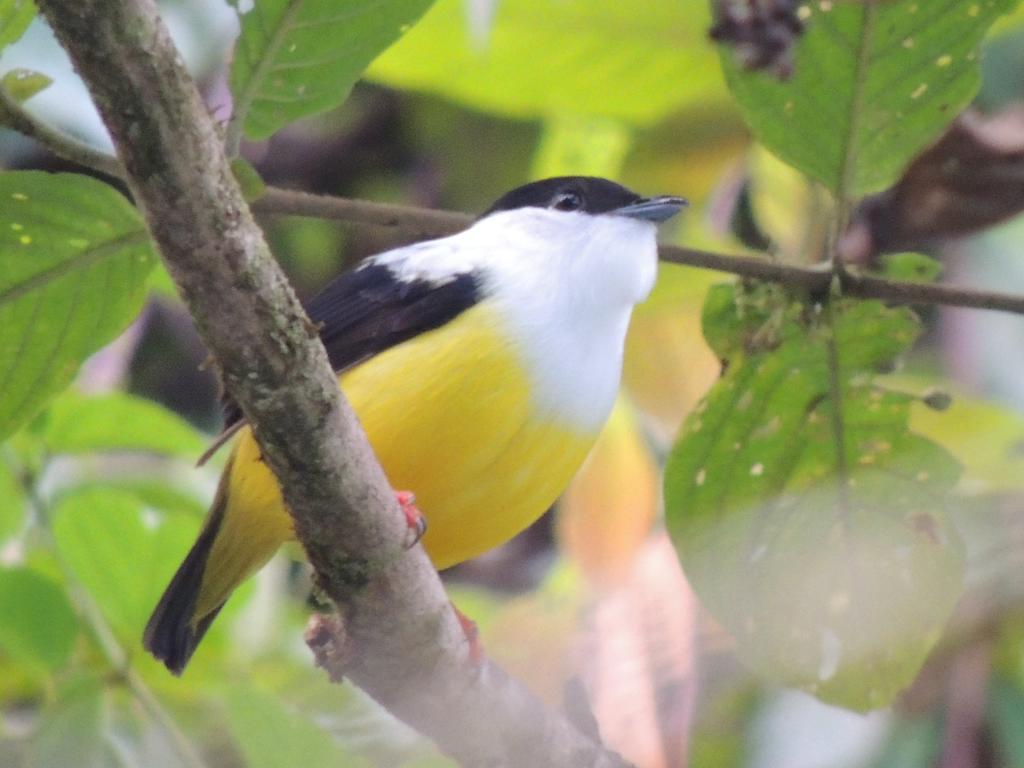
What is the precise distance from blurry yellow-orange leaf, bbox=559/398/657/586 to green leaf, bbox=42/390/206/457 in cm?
136

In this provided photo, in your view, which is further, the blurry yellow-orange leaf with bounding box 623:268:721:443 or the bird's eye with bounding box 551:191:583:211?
the blurry yellow-orange leaf with bounding box 623:268:721:443

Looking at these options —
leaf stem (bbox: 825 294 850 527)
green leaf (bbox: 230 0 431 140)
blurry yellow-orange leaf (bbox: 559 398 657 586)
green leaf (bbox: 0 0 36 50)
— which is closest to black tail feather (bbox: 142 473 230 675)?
green leaf (bbox: 230 0 431 140)

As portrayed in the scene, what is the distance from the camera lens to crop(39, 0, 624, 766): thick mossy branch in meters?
1.26

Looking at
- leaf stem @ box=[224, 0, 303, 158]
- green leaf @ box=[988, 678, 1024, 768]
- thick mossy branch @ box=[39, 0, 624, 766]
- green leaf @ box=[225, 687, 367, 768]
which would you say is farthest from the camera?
green leaf @ box=[988, 678, 1024, 768]

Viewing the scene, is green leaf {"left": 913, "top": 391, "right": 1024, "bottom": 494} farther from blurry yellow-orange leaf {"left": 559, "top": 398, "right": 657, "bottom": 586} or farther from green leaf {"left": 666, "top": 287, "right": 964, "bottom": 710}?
green leaf {"left": 666, "top": 287, "right": 964, "bottom": 710}

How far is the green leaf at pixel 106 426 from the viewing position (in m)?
2.44

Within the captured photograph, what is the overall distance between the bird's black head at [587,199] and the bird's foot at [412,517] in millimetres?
694

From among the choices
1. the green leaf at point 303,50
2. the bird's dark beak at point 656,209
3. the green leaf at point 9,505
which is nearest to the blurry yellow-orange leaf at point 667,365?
the bird's dark beak at point 656,209

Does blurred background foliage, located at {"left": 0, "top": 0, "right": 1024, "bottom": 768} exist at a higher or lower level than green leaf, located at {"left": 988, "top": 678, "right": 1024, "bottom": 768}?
higher

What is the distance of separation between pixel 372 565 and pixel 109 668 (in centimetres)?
99

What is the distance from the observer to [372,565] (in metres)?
1.66

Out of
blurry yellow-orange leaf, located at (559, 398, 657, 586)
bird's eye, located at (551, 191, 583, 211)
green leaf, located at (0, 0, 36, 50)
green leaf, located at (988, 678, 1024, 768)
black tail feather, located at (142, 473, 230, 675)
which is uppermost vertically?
green leaf, located at (0, 0, 36, 50)

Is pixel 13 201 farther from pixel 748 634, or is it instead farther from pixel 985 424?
pixel 985 424

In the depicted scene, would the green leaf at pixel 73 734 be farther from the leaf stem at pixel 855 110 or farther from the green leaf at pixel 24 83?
the leaf stem at pixel 855 110
